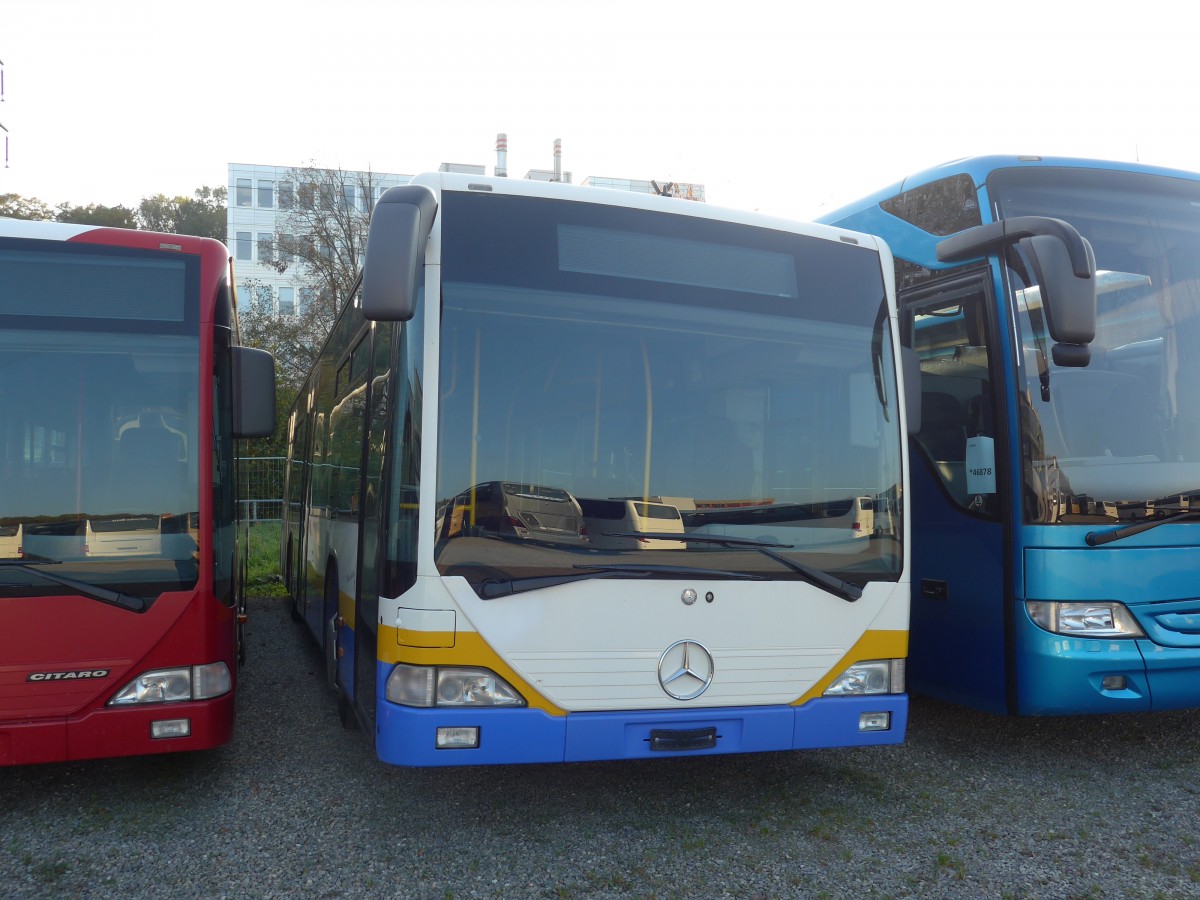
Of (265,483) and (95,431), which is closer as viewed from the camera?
(95,431)

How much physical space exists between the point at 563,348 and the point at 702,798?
7.66ft

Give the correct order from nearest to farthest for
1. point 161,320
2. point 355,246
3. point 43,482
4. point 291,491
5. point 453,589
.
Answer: point 453,589, point 43,482, point 161,320, point 291,491, point 355,246

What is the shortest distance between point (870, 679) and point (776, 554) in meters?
0.77

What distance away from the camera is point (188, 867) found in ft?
13.1

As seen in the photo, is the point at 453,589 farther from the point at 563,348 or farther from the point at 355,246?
the point at 355,246

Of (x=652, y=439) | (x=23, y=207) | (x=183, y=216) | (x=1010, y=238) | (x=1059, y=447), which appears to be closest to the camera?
(x=652, y=439)

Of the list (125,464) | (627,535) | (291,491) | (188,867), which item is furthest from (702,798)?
(291,491)

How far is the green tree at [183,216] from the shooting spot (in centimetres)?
5197

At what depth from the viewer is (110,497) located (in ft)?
14.6

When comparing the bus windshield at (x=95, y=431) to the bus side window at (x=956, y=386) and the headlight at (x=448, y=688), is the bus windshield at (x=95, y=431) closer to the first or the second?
the headlight at (x=448, y=688)

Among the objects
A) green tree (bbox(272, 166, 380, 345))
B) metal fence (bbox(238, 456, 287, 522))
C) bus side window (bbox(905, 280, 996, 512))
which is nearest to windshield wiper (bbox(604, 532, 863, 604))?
bus side window (bbox(905, 280, 996, 512))

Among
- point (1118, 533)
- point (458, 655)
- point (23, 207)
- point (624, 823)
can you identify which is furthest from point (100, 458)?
point (23, 207)

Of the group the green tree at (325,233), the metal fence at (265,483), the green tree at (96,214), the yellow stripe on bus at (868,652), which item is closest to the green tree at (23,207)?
the green tree at (96,214)

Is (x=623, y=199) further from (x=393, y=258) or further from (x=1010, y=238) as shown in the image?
(x=1010, y=238)
